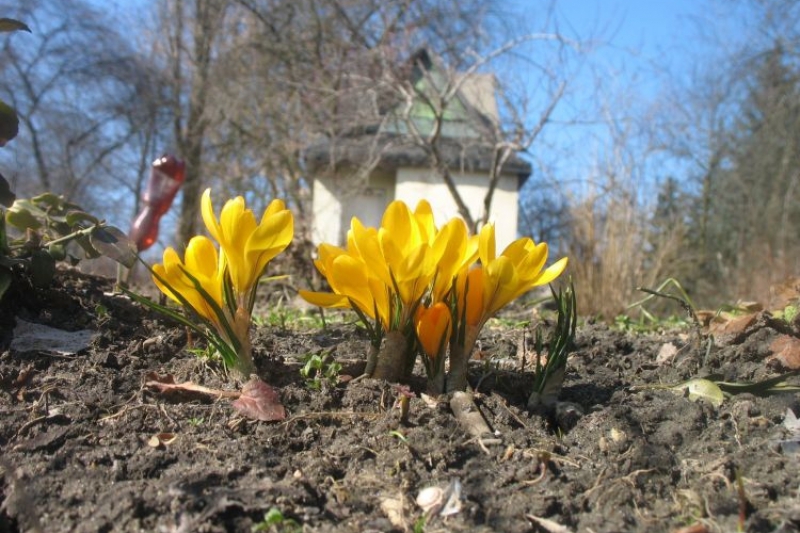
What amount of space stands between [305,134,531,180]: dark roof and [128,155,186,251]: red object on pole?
6.24m

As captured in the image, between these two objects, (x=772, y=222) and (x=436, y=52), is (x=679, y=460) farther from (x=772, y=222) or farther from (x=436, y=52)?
(x=772, y=222)

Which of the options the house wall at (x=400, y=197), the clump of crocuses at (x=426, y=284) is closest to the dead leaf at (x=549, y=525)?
the clump of crocuses at (x=426, y=284)

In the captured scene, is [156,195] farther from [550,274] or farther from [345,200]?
[345,200]

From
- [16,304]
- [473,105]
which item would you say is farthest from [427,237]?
[473,105]

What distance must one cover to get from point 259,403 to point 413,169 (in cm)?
1354

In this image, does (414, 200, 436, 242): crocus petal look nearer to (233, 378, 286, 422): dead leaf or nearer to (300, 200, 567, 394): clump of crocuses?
(300, 200, 567, 394): clump of crocuses

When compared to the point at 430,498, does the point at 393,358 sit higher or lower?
higher

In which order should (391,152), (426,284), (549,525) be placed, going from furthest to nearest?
(391,152) < (426,284) < (549,525)

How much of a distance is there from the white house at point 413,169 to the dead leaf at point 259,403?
27.6 ft

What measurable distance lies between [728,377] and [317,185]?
12.9 meters

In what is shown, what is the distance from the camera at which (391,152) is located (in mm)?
12906

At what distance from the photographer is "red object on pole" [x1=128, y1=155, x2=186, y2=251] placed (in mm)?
4742

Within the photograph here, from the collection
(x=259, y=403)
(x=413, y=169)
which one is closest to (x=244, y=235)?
(x=259, y=403)

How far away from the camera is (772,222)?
51.3ft
